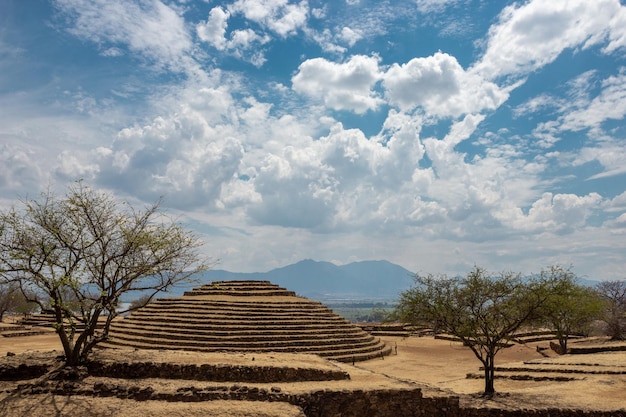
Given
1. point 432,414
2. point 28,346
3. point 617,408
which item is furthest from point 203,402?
point 28,346

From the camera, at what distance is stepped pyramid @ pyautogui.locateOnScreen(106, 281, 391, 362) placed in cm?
3188

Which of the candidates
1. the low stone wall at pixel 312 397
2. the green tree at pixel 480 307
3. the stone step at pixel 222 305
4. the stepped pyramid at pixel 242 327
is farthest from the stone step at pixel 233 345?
the low stone wall at pixel 312 397

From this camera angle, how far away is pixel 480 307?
19891 millimetres

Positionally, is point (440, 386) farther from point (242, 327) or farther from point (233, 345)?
point (242, 327)

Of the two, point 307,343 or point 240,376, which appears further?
point 307,343

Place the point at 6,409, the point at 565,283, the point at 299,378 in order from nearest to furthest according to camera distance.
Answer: the point at 6,409 → the point at 299,378 → the point at 565,283

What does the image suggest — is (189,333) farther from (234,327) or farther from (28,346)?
(28,346)

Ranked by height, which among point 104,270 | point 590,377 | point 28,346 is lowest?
point 28,346

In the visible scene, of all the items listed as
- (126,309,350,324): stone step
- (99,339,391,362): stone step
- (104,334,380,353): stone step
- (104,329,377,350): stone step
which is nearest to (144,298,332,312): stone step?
(126,309,350,324): stone step

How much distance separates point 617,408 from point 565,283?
5.87 m

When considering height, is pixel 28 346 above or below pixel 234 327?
below

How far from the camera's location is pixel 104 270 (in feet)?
51.1

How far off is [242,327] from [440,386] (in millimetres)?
16702

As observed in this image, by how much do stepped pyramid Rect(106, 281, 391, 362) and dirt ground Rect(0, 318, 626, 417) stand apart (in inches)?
143
